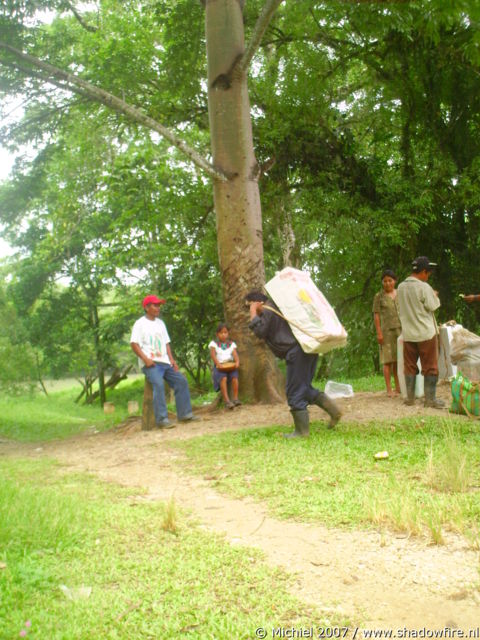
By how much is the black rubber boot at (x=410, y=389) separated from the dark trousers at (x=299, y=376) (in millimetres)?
2194

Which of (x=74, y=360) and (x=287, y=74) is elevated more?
(x=287, y=74)

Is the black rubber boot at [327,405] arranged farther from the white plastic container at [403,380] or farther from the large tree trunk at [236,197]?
the large tree trunk at [236,197]

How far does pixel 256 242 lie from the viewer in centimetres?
1029

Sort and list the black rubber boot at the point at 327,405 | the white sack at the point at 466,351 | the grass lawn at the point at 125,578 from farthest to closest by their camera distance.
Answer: the white sack at the point at 466,351
the black rubber boot at the point at 327,405
the grass lawn at the point at 125,578

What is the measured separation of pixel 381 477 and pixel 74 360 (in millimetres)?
25622

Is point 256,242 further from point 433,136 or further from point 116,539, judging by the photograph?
point 116,539

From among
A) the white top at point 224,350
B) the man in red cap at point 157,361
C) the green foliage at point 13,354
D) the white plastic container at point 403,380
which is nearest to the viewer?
the man in red cap at point 157,361

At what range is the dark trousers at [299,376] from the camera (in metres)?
7.03

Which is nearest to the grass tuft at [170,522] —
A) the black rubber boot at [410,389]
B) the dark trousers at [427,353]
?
the dark trousers at [427,353]

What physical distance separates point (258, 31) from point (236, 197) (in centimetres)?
246

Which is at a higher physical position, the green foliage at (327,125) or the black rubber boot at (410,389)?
the green foliage at (327,125)

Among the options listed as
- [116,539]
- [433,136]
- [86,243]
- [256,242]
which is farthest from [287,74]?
[86,243]

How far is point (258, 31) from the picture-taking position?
9164mm

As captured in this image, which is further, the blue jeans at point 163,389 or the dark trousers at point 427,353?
the blue jeans at point 163,389
